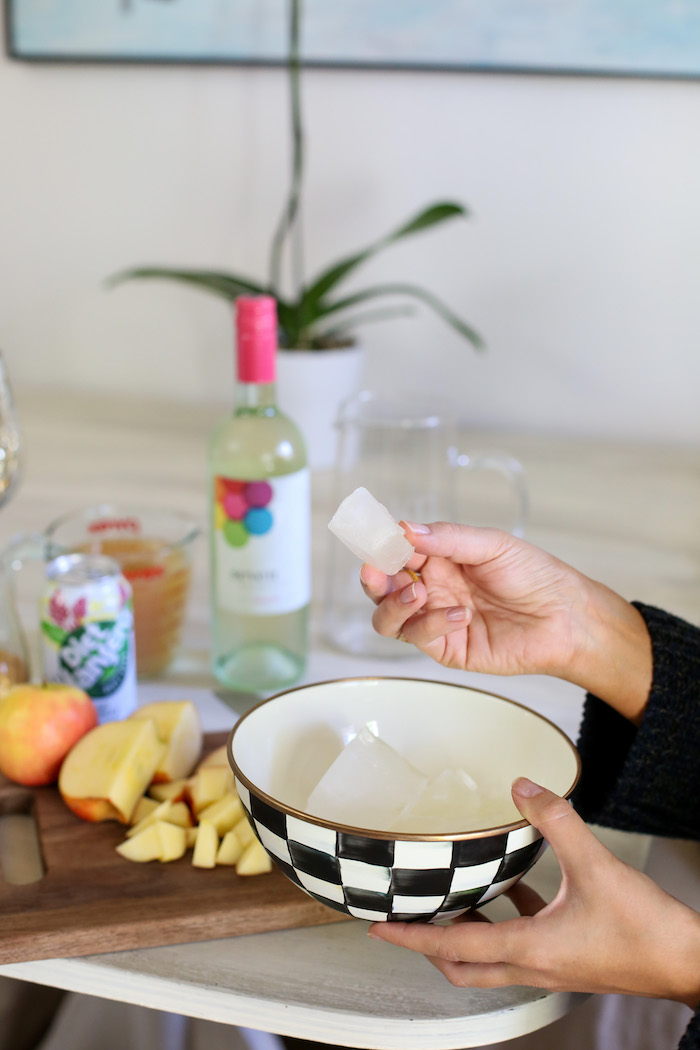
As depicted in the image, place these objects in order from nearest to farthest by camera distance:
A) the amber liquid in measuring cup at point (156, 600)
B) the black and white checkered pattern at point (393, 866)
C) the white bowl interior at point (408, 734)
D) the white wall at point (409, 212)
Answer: the black and white checkered pattern at point (393, 866)
the white bowl interior at point (408, 734)
the amber liquid in measuring cup at point (156, 600)
the white wall at point (409, 212)

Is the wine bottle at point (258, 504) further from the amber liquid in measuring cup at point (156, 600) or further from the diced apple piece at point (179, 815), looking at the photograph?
the diced apple piece at point (179, 815)

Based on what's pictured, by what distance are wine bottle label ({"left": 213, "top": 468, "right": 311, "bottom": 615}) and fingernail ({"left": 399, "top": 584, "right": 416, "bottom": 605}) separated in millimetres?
201

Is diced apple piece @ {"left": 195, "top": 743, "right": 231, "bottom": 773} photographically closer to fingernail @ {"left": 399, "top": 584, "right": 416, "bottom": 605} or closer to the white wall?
fingernail @ {"left": 399, "top": 584, "right": 416, "bottom": 605}

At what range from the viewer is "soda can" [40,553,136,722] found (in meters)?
0.73

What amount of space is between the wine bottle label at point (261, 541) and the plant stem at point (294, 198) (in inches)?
28.4

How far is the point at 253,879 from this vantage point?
59 centimetres

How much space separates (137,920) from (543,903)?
0.76ft

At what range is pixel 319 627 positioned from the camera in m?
0.98

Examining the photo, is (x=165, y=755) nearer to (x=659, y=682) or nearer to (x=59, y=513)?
(x=659, y=682)

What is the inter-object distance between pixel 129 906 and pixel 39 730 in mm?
160

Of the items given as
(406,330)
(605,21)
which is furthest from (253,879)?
(605,21)

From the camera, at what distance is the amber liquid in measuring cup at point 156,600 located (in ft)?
2.81

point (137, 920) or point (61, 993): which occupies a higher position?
point (137, 920)

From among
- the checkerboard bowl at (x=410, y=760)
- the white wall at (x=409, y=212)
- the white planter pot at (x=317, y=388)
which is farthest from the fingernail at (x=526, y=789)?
the white wall at (x=409, y=212)
